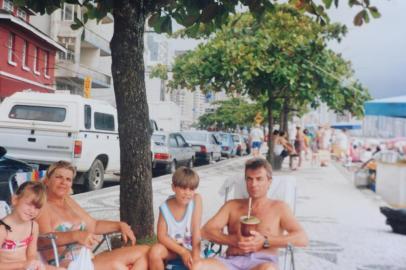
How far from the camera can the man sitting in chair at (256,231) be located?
3658mm

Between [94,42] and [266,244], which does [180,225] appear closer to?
[266,244]

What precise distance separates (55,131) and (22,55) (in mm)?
21370

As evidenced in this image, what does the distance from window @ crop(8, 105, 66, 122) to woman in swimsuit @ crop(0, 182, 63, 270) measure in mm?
8446

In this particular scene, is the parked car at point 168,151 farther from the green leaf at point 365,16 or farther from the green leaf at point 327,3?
the green leaf at point 365,16

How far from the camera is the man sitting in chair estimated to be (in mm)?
3658

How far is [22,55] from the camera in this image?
1206 inches

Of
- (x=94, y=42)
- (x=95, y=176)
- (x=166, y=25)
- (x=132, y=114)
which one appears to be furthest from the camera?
(x=94, y=42)

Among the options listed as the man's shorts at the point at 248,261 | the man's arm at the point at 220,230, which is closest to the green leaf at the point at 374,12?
the man's arm at the point at 220,230

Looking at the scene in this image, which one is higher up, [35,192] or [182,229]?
[35,192]

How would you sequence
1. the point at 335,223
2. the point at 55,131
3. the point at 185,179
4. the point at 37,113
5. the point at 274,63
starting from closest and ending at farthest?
1. the point at 185,179
2. the point at 335,223
3. the point at 55,131
4. the point at 37,113
5. the point at 274,63

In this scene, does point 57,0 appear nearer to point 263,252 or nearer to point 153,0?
point 153,0

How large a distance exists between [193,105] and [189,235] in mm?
102973

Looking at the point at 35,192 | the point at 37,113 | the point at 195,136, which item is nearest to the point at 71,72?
the point at 195,136

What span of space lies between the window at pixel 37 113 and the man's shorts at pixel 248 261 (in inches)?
334
